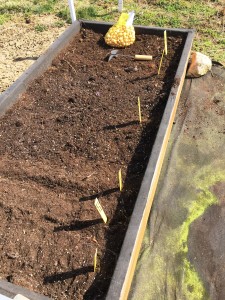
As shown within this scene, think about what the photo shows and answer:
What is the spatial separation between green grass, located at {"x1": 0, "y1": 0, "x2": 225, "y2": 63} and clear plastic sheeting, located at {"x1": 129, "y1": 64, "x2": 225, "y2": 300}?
193cm

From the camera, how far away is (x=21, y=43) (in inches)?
186

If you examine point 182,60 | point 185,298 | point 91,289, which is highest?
point 182,60

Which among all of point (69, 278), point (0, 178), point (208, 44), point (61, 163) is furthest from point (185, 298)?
point (208, 44)

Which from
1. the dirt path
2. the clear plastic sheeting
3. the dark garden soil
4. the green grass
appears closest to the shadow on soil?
the dark garden soil

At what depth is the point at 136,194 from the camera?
7.23 feet

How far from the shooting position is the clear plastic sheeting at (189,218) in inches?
80.8

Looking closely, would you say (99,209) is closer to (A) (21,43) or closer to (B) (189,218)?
(B) (189,218)

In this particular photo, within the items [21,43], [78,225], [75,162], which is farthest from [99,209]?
[21,43]

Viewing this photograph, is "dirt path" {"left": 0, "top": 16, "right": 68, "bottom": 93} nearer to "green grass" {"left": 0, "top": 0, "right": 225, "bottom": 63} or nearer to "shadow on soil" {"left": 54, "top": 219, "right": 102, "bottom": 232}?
"green grass" {"left": 0, "top": 0, "right": 225, "bottom": 63}

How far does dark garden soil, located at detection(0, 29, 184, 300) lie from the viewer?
6.11ft

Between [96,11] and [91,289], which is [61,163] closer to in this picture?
[91,289]

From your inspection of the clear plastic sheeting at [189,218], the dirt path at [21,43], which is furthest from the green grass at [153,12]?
the clear plastic sheeting at [189,218]

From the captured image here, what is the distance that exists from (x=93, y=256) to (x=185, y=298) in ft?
2.32

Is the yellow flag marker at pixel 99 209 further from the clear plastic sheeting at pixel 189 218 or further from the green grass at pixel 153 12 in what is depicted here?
the green grass at pixel 153 12
